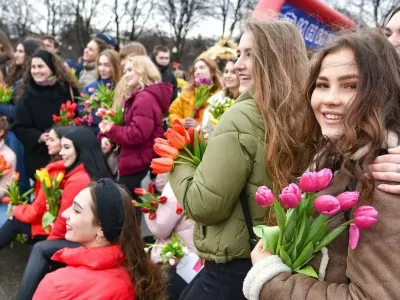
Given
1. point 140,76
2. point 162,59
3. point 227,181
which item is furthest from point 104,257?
point 162,59

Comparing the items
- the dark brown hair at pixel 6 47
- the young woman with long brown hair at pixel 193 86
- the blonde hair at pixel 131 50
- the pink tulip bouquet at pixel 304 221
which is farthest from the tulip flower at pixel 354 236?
the dark brown hair at pixel 6 47

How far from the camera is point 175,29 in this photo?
116 ft

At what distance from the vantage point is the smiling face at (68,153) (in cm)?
378

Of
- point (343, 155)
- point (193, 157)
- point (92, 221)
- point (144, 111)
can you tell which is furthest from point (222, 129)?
point (144, 111)

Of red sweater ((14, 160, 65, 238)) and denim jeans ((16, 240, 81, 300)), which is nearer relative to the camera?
denim jeans ((16, 240, 81, 300))

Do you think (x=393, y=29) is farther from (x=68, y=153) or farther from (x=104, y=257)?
(x=68, y=153)

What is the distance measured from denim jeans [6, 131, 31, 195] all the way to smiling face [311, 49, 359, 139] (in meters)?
4.05

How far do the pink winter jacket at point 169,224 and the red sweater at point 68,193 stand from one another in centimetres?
64

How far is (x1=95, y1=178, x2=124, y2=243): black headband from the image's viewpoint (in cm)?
258

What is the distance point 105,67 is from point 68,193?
2519 mm

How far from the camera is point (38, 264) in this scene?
3336 mm

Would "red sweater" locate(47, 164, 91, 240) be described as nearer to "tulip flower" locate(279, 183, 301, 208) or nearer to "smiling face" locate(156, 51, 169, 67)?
"tulip flower" locate(279, 183, 301, 208)

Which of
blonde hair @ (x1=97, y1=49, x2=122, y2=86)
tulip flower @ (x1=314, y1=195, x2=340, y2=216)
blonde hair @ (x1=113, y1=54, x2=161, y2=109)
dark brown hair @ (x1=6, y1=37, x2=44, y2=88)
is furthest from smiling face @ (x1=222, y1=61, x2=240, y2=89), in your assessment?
tulip flower @ (x1=314, y1=195, x2=340, y2=216)

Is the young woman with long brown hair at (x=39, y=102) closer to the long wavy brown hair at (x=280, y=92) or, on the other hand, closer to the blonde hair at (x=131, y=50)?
the blonde hair at (x=131, y=50)
